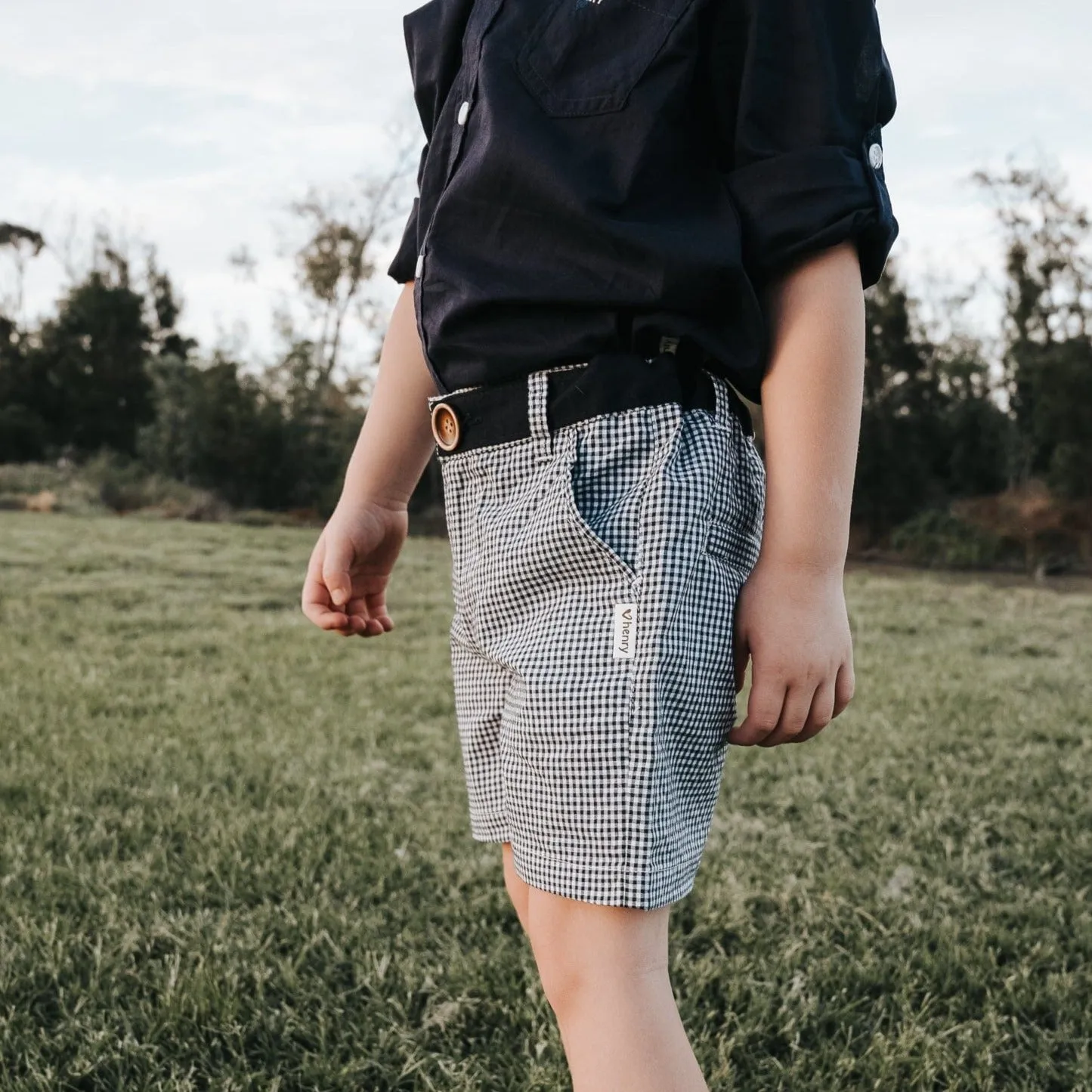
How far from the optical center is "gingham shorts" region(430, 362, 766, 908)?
0.92 m

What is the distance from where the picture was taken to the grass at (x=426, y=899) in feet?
5.31

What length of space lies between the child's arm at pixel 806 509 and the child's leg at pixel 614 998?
190 millimetres

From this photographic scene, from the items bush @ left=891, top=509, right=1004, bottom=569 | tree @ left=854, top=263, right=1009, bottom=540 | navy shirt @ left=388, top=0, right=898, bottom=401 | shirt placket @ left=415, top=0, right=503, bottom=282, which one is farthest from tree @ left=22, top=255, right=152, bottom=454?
navy shirt @ left=388, top=0, right=898, bottom=401

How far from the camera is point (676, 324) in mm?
1008

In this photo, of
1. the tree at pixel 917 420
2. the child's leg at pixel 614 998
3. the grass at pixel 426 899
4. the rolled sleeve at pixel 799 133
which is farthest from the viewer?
the tree at pixel 917 420

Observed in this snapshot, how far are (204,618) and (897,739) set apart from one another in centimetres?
355

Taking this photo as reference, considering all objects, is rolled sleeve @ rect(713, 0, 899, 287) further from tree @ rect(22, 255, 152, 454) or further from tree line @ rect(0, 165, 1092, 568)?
tree @ rect(22, 255, 152, 454)

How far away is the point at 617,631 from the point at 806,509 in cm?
20

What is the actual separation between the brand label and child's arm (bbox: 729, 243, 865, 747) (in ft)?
0.37

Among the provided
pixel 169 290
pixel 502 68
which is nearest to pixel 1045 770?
pixel 502 68

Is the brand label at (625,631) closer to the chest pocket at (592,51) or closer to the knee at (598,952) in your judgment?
the knee at (598,952)

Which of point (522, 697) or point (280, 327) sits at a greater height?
point (280, 327)

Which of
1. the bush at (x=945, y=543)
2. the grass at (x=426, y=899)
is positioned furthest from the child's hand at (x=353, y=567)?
the bush at (x=945, y=543)

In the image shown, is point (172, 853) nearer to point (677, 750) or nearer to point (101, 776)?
point (101, 776)
